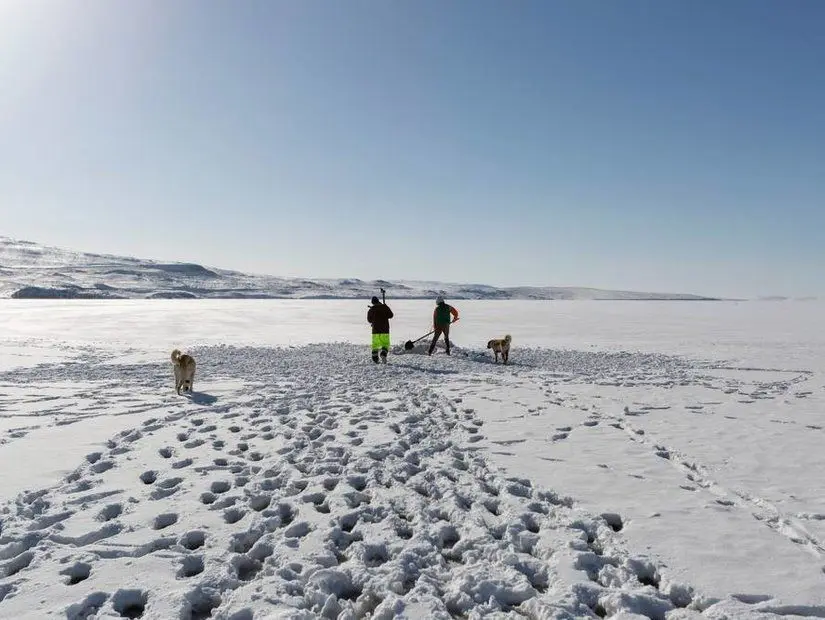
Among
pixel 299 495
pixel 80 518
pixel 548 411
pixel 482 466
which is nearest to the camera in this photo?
pixel 80 518

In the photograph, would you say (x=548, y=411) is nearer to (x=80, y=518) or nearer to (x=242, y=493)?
(x=242, y=493)

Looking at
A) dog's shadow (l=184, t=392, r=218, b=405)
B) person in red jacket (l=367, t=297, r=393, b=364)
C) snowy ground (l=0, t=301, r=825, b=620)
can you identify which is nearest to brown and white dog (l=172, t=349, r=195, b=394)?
dog's shadow (l=184, t=392, r=218, b=405)

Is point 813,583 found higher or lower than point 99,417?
higher

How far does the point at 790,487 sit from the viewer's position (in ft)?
19.1

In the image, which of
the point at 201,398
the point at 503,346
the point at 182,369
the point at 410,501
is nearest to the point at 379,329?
the point at 503,346

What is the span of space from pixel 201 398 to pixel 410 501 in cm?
718

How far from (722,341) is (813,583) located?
24.9m

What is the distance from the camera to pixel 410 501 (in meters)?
5.43

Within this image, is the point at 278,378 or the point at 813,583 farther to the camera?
the point at 278,378

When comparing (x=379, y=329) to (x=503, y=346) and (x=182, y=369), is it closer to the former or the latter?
(x=503, y=346)

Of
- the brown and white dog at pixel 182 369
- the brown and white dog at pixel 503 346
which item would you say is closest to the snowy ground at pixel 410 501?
the brown and white dog at pixel 182 369

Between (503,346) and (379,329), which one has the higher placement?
(379,329)

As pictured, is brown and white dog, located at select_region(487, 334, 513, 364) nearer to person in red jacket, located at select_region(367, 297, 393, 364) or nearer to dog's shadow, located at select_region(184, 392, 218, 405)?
person in red jacket, located at select_region(367, 297, 393, 364)

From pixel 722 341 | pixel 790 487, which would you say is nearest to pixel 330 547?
pixel 790 487
